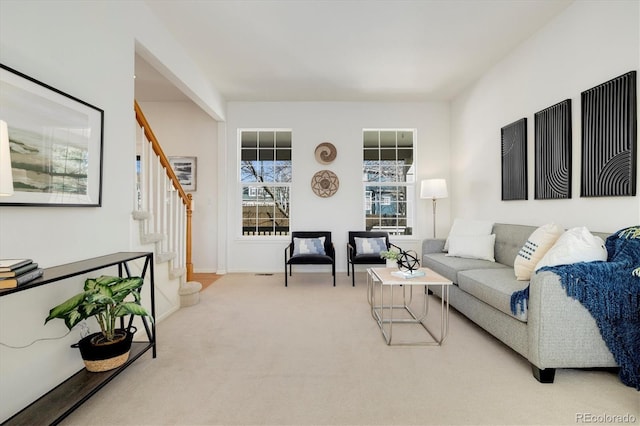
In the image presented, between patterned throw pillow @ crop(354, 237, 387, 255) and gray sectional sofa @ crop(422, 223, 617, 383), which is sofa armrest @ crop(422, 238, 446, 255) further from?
gray sectional sofa @ crop(422, 223, 617, 383)

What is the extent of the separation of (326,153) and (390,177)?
3.89 feet

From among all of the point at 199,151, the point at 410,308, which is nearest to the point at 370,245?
the point at 410,308

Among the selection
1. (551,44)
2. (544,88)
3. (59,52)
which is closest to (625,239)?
(544,88)

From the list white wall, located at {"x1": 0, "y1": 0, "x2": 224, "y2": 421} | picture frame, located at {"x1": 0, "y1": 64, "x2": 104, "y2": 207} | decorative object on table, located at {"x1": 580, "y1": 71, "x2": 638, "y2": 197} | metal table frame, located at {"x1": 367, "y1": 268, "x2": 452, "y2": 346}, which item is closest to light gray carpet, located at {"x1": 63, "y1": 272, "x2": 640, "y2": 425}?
metal table frame, located at {"x1": 367, "y1": 268, "x2": 452, "y2": 346}

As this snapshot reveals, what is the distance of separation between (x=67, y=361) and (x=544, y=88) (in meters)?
4.44

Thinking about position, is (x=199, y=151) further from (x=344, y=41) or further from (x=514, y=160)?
(x=514, y=160)

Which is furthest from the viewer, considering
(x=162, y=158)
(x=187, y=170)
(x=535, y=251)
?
(x=187, y=170)

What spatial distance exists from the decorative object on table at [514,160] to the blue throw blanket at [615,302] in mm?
1629

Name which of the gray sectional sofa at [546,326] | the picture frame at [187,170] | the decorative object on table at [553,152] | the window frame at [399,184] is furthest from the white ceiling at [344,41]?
the gray sectional sofa at [546,326]

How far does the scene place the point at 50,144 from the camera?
5.55 ft

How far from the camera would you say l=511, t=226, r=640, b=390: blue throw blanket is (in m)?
1.79

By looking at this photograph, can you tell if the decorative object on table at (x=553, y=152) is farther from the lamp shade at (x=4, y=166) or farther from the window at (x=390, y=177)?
the lamp shade at (x=4, y=166)

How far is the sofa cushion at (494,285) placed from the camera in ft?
6.99

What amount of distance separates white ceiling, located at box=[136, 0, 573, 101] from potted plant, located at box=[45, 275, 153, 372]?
238cm
